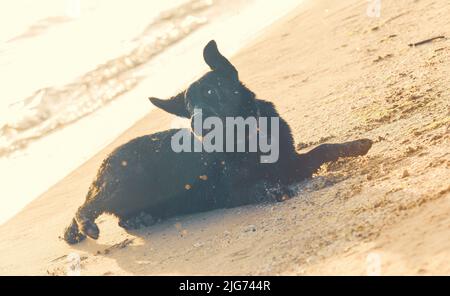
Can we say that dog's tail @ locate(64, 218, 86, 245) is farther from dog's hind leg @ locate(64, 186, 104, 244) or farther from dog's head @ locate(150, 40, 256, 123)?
dog's head @ locate(150, 40, 256, 123)

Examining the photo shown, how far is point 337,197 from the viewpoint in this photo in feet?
16.7

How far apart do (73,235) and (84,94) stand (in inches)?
246

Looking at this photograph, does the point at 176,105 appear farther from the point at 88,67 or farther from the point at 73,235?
the point at 88,67

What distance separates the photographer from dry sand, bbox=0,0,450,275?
4098 mm

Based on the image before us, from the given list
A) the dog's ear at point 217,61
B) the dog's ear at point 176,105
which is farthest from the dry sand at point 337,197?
the dog's ear at point 217,61

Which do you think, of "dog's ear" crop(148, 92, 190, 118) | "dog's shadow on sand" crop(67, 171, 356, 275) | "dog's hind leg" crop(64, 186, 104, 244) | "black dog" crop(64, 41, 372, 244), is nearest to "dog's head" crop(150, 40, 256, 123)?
"black dog" crop(64, 41, 372, 244)

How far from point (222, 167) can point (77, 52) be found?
9641 mm

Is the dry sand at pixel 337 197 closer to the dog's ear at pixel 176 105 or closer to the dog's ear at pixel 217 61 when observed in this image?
the dog's ear at pixel 176 105

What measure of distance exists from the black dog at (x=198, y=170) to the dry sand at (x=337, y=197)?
131 millimetres

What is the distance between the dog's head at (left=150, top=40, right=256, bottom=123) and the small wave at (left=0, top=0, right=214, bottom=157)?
4977mm

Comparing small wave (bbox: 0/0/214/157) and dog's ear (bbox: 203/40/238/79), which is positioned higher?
small wave (bbox: 0/0/214/157)

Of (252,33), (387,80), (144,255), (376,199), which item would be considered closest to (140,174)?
(144,255)
